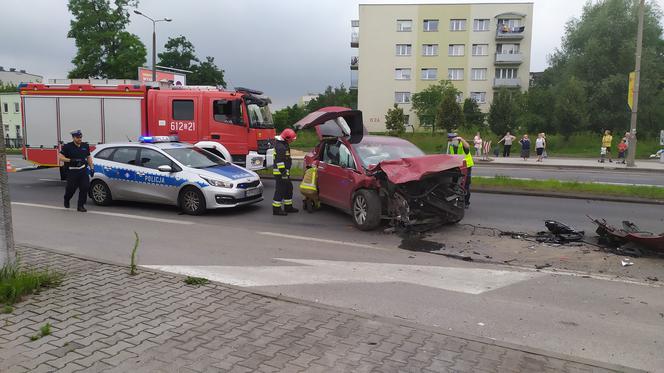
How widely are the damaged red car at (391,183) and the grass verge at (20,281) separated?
200 inches

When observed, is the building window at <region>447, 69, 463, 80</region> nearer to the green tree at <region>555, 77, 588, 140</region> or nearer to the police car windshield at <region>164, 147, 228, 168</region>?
the green tree at <region>555, 77, 588, 140</region>

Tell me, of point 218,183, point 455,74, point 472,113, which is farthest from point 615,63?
point 218,183

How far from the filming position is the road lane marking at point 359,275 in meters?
5.89

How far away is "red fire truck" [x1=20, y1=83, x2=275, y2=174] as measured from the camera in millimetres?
14773

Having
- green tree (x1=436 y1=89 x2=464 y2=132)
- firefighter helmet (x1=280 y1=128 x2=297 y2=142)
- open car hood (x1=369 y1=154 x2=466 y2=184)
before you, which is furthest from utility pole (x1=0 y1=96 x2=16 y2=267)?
green tree (x1=436 y1=89 x2=464 y2=132)

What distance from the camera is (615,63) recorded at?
47281 millimetres

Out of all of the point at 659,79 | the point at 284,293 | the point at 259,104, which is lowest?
the point at 284,293

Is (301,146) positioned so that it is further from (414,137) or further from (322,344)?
(322,344)

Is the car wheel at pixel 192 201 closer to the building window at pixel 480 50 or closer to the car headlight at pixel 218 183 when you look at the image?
the car headlight at pixel 218 183

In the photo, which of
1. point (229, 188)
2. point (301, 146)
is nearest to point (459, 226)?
point (229, 188)

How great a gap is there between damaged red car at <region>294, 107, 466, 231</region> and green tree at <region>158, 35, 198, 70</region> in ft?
212

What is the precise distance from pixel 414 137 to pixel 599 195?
34.8m

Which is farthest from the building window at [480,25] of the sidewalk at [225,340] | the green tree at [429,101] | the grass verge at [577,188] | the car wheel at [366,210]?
the sidewalk at [225,340]

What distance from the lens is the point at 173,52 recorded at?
69938mm
